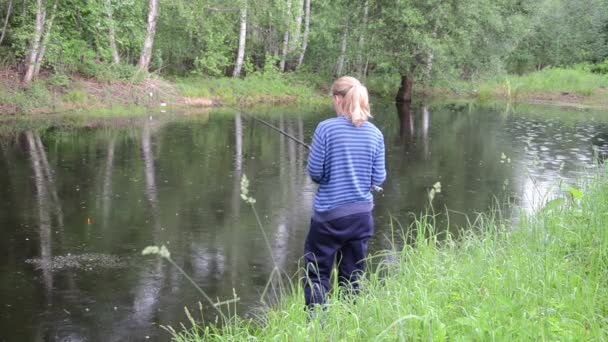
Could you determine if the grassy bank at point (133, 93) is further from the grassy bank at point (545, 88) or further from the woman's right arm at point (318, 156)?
the woman's right arm at point (318, 156)

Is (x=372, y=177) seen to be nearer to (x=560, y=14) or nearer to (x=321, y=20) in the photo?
(x=321, y=20)

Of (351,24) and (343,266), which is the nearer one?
(343,266)

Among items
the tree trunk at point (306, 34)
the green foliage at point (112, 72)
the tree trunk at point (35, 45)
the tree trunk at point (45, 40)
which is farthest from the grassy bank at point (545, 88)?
the tree trunk at point (35, 45)

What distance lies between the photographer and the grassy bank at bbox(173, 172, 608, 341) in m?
3.34

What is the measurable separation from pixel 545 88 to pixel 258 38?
14.7 m

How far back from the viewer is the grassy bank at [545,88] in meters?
33.5

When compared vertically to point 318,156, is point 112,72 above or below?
below

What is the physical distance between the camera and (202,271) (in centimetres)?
680

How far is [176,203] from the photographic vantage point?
31.9 ft

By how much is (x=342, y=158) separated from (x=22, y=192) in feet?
23.0

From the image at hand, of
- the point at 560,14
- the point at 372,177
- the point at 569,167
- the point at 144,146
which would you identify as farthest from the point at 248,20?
the point at 372,177

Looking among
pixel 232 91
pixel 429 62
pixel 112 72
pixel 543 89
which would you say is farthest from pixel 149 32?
pixel 543 89

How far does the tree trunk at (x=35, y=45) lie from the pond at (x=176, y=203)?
3341 mm

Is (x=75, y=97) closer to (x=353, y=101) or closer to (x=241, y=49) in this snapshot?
(x=241, y=49)
